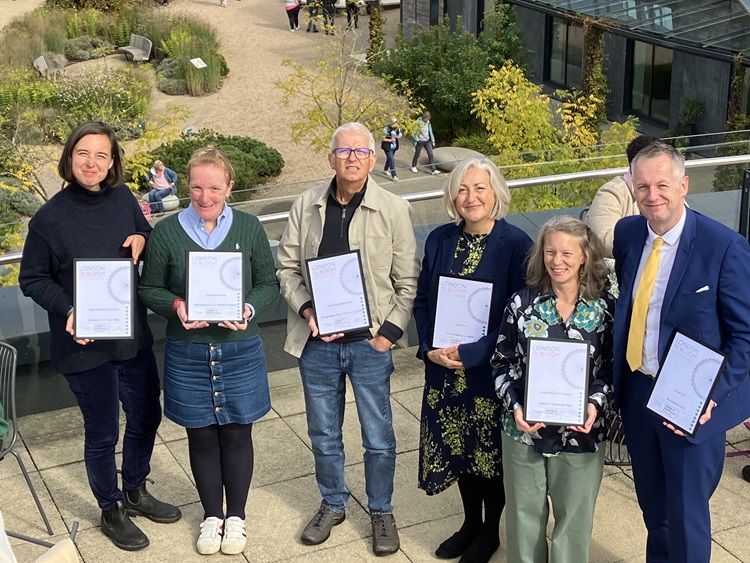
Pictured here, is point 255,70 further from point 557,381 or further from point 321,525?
point 557,381

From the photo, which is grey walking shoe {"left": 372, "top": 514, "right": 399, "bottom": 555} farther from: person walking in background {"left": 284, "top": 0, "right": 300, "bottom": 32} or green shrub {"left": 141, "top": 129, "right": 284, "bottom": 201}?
person walking in background {"left": 284, "top": 0, "right": 300, "bottom": 32}

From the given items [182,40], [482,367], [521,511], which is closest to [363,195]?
[482,367]

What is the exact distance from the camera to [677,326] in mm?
4137

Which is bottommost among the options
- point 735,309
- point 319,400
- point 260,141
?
point 260,141

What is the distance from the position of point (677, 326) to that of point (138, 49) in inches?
1271

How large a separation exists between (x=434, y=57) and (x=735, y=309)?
24.0 metres

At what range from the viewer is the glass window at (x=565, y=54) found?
2684 centimetres

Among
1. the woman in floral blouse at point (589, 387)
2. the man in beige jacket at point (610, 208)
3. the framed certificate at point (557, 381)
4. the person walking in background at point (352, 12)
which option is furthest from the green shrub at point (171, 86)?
the framed certificate at point (557, 381)

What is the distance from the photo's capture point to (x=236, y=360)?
4.92m

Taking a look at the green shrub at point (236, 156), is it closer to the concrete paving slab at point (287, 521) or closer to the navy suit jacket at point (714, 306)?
the concrete paving slab at point (287, 521)

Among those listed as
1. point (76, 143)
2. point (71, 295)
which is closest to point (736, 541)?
point (71, 295)

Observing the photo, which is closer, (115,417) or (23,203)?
(115,417)

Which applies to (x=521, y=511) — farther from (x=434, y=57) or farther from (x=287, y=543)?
(x=434, y=57)

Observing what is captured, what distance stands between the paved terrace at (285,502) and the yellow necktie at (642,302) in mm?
1339
